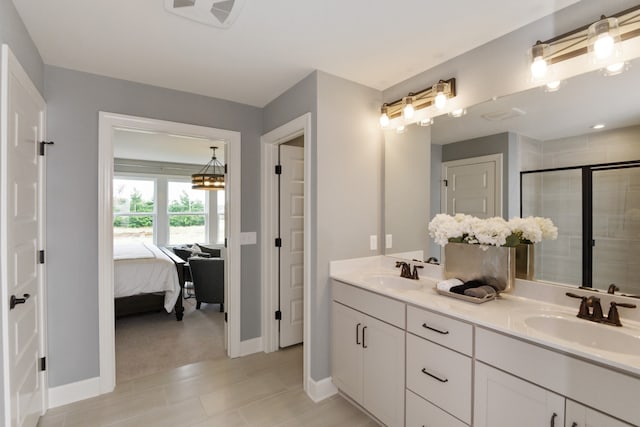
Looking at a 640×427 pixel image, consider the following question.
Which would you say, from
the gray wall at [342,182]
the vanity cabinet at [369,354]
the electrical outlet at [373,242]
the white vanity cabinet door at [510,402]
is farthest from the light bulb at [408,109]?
the white vanity cabinet door at [510,402]

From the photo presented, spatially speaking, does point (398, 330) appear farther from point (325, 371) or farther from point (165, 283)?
point (165, 283)

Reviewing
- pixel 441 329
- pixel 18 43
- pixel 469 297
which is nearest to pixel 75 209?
pixel 18 43

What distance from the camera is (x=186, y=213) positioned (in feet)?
23.7

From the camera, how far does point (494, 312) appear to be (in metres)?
1.47

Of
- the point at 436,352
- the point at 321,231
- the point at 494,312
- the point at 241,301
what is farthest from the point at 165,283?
the point at 494,312

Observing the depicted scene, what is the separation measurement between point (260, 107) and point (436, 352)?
8.58 ft

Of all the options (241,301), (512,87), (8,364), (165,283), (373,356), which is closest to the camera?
(8,364)

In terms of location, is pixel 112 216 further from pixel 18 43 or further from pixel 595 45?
pixel 595 45

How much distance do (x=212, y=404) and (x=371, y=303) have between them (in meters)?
1.40

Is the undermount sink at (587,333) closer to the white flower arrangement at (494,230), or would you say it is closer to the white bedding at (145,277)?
the white flower arrangement at (494,230)

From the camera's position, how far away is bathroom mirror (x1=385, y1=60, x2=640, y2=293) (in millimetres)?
1437

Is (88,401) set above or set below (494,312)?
below

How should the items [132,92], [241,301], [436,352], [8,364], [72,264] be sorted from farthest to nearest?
[241,301], [132,92], [72,264], [436,352], [8,364]

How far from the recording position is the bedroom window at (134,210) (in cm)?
656
